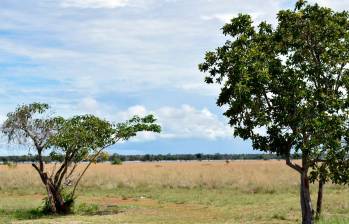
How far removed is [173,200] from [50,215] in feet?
28.6

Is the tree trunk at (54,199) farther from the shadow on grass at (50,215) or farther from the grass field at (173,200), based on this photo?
the grass field at (173,200)

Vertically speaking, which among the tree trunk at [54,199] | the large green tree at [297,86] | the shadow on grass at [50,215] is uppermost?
the large green tree at [297,86]

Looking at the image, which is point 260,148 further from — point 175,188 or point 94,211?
point 175,188

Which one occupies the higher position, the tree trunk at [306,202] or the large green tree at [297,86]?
the large green tree at [297,86]

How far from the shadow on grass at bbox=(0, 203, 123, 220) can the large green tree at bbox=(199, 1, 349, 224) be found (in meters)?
11.9

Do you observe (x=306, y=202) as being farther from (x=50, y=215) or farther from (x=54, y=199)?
(x=54, y=199)

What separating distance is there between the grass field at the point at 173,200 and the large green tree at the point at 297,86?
480cm

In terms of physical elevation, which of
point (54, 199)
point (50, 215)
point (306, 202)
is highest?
point (306, 202)

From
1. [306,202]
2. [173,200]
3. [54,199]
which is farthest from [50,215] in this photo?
[306,202]

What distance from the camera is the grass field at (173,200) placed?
25.0 metres

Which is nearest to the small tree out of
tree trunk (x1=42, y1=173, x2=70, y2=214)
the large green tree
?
tree trunk (x1=42, y1=173, x2=70, y2=214)

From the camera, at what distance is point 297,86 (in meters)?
16.7

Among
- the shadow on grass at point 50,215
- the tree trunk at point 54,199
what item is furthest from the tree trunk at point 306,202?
the tree trunk at point 54,199

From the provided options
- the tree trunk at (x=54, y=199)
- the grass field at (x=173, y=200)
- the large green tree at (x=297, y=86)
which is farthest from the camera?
the tree trunk at (x=54, y=199)
